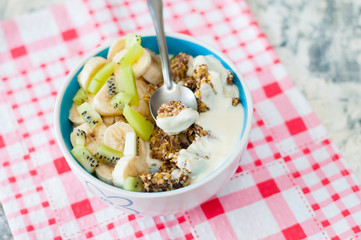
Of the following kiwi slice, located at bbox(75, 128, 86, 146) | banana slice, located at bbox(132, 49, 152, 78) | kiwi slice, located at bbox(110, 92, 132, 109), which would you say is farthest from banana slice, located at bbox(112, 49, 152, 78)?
kiwi slice, located at bbox(75, 128, 86, 146)

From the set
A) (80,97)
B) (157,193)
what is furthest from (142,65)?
(157,193)

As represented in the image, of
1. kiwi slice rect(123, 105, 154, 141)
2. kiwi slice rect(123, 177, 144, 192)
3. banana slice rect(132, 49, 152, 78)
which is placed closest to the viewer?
kiwi slice rect(123, 177, 144, 192)

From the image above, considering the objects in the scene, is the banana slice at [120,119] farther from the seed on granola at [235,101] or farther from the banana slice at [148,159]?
the seed on granola at [235,101]

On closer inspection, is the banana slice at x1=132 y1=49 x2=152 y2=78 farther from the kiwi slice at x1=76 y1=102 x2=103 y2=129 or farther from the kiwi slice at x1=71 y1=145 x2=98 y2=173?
the kiwi slice at x1=71 y1=145 x2=98 y2=173

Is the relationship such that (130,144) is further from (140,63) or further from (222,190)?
(222,190)

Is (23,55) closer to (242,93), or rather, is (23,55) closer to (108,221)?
(108,221)

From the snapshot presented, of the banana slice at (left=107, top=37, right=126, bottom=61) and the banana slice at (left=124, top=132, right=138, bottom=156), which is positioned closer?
the banana slice at (left=124, top=132, right=138, bottom=156)
